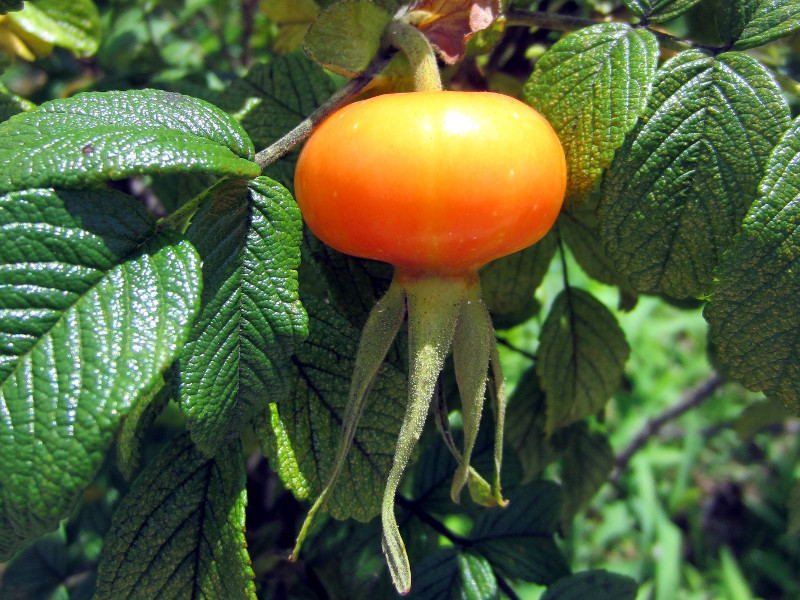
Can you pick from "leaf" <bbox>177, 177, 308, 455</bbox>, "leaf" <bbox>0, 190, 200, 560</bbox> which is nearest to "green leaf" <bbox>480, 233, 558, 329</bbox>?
"leaf" <bbox>177, 177, 308, 455</bbox>

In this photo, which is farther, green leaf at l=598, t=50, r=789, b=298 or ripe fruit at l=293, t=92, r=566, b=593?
green leaf at l=598, t=50, r=789, b=298

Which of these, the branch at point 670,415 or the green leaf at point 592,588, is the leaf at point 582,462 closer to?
the green leaf at point 592,588

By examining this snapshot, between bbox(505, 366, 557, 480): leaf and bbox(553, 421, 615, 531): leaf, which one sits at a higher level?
bbox(505, 366, 557, 480): leaf

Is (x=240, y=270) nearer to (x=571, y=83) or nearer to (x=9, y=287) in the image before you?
(x=9, y=287)

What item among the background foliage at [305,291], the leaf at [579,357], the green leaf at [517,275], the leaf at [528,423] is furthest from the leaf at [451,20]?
the leaf at [528,423]

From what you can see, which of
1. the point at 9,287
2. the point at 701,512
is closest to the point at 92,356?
the point at 9,287

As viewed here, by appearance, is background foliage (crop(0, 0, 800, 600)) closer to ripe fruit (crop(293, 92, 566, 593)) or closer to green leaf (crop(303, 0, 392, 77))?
green leaf (crop(303, 0, 392, 77))
